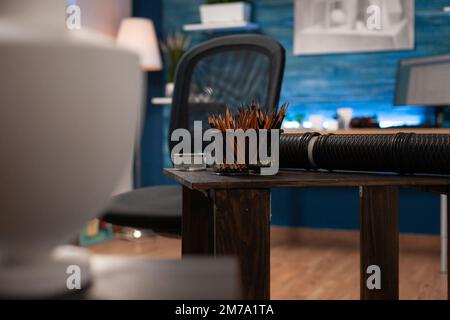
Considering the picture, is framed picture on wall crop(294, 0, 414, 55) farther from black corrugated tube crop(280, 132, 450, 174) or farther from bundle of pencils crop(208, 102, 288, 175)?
bundle of pencils crop(208, 102, 288, 175)

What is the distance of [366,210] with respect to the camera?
1071mm

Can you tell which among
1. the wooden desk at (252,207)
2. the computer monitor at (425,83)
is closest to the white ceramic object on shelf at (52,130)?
the wooden desk at (252,207)

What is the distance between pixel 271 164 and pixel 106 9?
3.16 m

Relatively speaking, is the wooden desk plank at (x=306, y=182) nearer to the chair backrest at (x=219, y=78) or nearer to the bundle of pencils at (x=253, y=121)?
the bundle of pencils at (x=253, y=121)

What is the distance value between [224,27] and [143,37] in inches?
20.8

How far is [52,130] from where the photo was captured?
24cm

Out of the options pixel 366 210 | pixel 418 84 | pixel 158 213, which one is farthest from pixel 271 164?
pixel 418 84

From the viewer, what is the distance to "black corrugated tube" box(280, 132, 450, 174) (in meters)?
0.90

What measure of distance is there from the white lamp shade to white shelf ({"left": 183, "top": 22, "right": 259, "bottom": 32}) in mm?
260

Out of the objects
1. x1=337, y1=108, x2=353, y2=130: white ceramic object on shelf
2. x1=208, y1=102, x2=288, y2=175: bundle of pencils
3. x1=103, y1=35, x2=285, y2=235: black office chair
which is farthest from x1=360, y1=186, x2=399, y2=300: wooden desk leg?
x1=337, y1=108, x2=353, y2=130: white ceramic object on shelf

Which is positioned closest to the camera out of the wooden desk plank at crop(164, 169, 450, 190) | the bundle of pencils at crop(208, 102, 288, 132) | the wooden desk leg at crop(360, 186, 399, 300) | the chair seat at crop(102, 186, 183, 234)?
the wooden desk plank at crop(164, 169, 450, 190)

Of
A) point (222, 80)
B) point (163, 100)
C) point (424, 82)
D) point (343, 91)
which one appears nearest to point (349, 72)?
point (343, 91)

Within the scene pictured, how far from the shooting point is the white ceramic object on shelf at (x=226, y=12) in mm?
3801

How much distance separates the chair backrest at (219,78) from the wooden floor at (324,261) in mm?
956
